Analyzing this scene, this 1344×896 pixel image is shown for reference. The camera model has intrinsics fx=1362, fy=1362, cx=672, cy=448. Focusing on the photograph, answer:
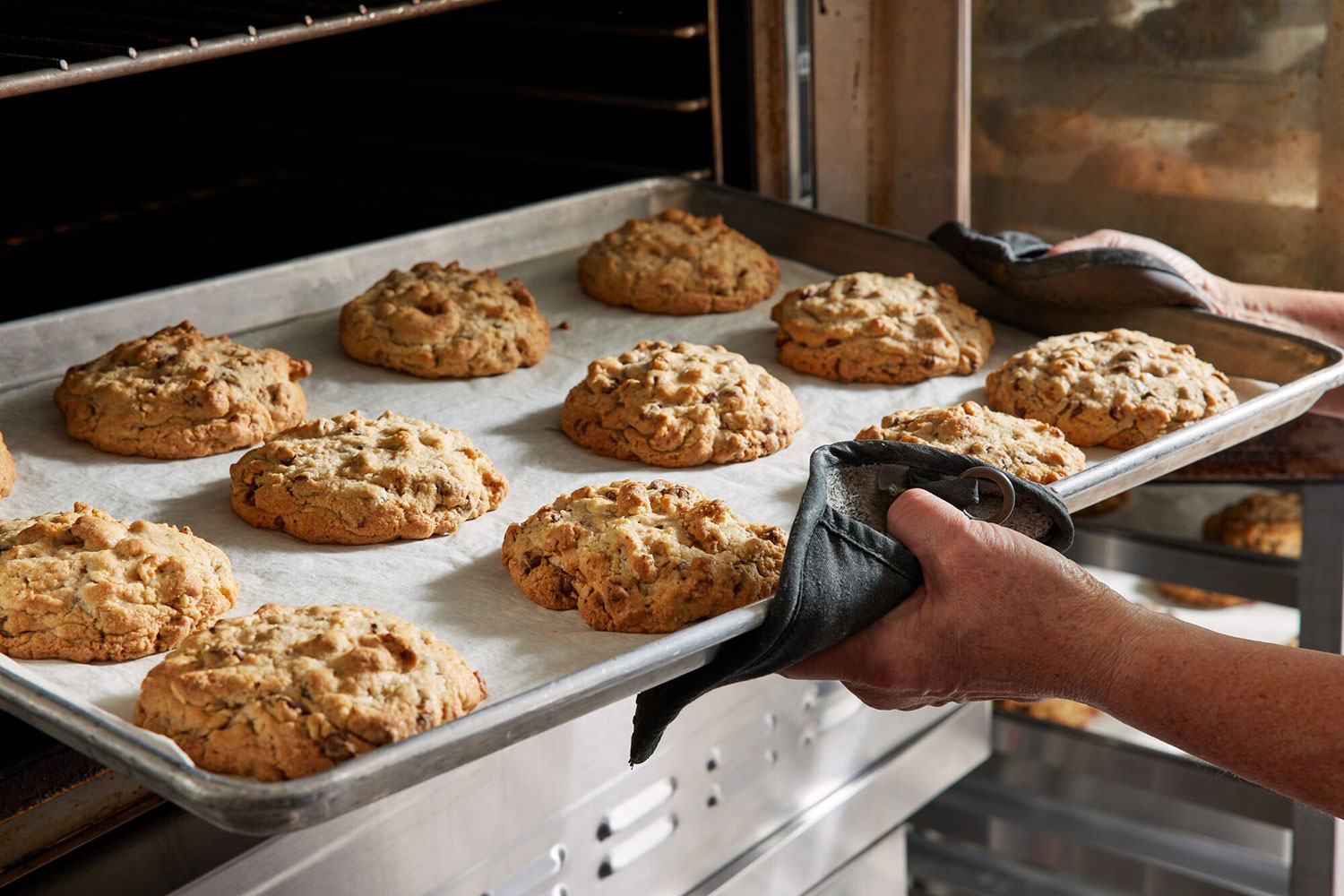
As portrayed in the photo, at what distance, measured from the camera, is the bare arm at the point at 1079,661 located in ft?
4.55

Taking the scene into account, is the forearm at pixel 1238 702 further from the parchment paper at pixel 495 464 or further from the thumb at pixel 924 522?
the parchment paper at pixel 495 464

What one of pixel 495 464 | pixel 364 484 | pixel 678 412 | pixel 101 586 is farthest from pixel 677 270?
pixel 101 586

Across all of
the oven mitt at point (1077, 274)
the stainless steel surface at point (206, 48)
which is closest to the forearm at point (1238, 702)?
the oven mitt at point (1077, 274)

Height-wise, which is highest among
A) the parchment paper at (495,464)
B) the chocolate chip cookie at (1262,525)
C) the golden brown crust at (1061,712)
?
the parchment paper at (495,464)

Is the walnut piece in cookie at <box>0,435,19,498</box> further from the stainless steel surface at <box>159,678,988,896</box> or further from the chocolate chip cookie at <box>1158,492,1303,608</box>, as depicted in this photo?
the chocolate chip cookie at <box>1158,492,1303,608</box>

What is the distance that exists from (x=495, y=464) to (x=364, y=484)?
0.26m

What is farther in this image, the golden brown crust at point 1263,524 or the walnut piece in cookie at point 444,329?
the golden brown crust at point 1263,524

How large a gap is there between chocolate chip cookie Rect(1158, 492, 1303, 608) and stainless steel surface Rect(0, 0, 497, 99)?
2.13m

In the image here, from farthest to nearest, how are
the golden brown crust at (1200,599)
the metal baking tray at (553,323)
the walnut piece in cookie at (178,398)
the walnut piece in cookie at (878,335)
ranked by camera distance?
the golden brown crust at (1200,599)
the walnut piece in cookie at (878,335)
the walnut piece in cookie at (178,398)
the metal baking tray at (553,323)

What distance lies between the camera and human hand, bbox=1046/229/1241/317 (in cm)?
238

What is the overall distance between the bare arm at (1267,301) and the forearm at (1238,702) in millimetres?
1065

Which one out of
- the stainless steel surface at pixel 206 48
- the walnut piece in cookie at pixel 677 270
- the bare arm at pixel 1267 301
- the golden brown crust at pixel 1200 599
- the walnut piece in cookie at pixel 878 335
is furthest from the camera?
the golden brown crust at pixel 1200 599

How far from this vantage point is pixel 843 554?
1.48 meters

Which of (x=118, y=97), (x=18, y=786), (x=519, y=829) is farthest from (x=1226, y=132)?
(x=118, y=97)
